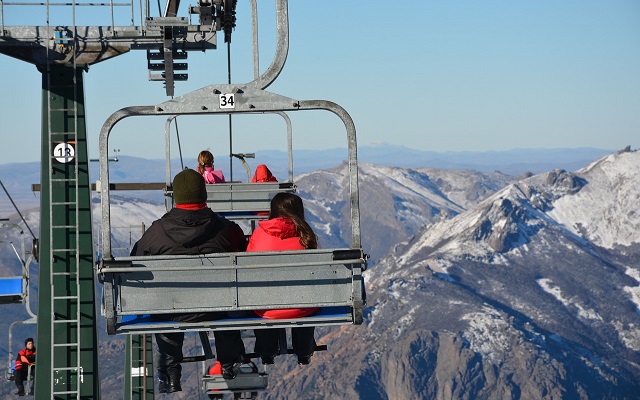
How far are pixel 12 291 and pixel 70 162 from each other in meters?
10.1

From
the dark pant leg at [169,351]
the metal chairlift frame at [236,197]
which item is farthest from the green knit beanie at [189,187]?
the metal chairlift frame at [236,197]

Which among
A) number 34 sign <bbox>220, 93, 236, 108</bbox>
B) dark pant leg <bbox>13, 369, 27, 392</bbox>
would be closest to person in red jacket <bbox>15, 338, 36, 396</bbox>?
dark pant leg <bbox>13, 369, 27, 392</bbox>

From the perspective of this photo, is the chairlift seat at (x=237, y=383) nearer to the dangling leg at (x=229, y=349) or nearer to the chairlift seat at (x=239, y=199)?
the dangling leg at (x=229, y=349)

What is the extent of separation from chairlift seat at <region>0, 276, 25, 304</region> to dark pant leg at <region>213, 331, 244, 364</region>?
1832 centimetres

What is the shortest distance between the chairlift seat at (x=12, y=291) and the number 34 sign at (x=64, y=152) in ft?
31.8

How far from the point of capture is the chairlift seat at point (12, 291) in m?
29.2

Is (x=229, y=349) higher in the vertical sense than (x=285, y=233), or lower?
lower

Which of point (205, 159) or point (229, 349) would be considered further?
point (205, 159)

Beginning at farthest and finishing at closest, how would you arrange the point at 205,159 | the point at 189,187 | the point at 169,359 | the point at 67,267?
the point at 67,267 → the point at 205,159 → the point at 169,359 → the point at 189,187

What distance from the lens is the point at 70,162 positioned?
2039 centimetres

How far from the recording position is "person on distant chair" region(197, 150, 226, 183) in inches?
790

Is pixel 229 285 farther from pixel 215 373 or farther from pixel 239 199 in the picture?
pixel 239 199

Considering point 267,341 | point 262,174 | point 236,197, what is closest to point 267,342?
point 267,341

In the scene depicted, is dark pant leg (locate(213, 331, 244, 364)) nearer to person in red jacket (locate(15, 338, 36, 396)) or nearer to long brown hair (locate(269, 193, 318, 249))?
long brown hair (locate(269, 193, 318, 249))
